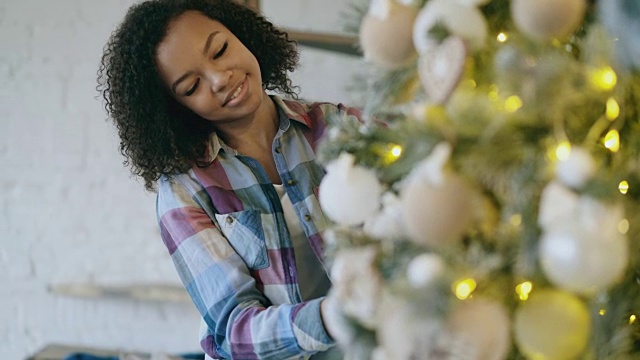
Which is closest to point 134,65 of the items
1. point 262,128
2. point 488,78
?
point 262,128

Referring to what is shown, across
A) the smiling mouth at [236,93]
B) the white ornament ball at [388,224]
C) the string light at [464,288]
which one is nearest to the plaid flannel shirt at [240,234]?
the smiling mouth at [236,93]

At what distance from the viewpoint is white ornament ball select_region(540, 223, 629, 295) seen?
501mm

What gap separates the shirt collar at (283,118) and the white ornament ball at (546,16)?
69cm

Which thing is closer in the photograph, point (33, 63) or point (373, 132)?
point (373, 132)

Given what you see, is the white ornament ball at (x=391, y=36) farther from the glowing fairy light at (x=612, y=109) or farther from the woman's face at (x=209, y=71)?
the woman's face at (x=209, y=71)

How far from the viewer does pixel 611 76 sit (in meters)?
0.58

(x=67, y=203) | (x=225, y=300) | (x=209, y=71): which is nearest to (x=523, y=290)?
(x=225, y=300)

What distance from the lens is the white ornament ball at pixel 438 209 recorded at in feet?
1.78

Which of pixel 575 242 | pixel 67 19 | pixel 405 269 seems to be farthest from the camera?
pixel 67 19

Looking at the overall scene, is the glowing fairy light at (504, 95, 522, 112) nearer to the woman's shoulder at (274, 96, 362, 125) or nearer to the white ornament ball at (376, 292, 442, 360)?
the white ornament ball at (376, 292, 442, 360)

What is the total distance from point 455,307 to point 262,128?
717mm

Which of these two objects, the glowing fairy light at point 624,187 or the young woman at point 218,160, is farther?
the young woman at point 218,160

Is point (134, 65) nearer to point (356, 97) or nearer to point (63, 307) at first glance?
point (356, 97)

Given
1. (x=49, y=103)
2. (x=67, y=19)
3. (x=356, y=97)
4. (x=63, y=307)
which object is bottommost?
(x=63, y=307)
